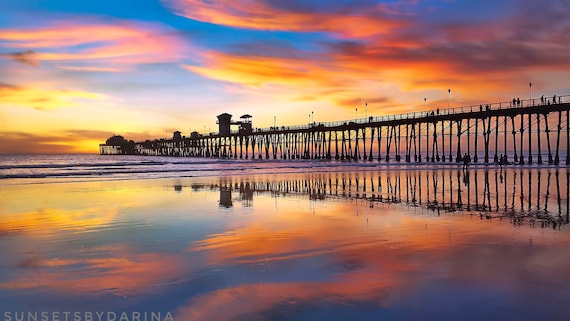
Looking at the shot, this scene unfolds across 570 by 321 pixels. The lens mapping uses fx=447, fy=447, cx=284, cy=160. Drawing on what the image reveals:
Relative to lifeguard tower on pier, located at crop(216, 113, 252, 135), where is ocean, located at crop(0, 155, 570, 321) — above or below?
below

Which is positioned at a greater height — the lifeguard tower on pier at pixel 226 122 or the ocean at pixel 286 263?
the lifeguard tower on pier at pixel 226 122

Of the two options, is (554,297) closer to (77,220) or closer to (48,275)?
(48,275)

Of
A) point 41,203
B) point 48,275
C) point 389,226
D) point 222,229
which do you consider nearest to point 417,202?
point 389,226

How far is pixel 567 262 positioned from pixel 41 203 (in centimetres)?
1397

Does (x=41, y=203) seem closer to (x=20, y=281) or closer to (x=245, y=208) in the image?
(x=245, y=208)

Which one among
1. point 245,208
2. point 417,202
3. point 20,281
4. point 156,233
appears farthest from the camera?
point 417,202

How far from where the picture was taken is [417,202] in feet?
44.5

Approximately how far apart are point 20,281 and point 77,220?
5.11m

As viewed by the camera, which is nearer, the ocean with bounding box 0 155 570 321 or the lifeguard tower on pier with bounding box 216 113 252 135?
the ocean with bounding box 0 155 570 321

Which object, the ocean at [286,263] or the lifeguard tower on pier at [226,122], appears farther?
the lifeguard tower on pier at [226,122]

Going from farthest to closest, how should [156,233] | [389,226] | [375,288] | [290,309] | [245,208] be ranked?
[245,208] < [389,226] < [156,233] < [375,288] < [290,309]

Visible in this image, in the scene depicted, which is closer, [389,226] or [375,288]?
[375,288]

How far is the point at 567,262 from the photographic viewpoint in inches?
247

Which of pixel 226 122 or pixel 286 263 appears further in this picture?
pixel 226 122
